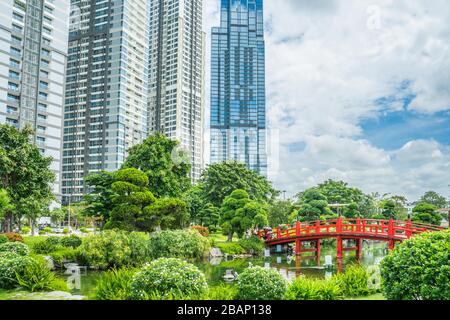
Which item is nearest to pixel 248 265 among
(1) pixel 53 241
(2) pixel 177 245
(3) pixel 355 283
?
(2) pixel 177 245

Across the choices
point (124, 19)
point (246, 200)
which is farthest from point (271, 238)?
point (124, 19)

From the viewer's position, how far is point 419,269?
5066 millimetres

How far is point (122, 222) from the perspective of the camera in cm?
1599

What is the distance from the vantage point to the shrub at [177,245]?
15172 mm

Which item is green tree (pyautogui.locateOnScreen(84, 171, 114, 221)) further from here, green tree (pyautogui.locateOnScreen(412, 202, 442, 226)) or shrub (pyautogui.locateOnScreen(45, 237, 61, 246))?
green tree (pyautogui.locateOnScreen(412, 202, 442, 226))

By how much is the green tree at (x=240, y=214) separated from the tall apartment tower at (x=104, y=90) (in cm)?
2925

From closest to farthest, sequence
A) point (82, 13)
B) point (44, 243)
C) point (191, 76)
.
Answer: point (44, 243), point (82, 13), point (191, 76)

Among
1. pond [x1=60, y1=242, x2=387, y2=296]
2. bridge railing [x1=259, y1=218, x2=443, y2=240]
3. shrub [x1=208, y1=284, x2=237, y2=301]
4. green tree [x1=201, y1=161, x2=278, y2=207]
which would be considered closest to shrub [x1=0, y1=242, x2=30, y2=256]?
pond [x1=60, y1=242, x2=387, y2=296]

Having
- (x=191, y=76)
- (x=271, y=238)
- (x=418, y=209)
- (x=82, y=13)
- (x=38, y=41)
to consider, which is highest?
(x=82, y=13)

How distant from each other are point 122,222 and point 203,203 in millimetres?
11880

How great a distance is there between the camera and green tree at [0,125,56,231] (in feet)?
59.7

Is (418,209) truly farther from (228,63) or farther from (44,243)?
(228,63)

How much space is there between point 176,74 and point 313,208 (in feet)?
146

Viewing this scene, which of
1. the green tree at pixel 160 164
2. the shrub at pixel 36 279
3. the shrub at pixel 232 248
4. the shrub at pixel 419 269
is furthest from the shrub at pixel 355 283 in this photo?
the green tree at pixel 160 164
